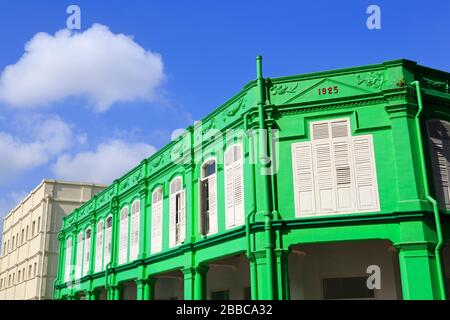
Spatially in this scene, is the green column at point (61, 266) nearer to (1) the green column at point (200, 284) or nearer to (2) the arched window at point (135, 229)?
(2) the arched window at point (135, 229)

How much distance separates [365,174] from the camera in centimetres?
1305

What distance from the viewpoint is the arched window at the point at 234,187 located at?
14.5 meters

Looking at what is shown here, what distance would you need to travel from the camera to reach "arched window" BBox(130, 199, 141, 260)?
2028cm

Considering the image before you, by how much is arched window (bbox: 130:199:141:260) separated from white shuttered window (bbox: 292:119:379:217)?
9.05 m

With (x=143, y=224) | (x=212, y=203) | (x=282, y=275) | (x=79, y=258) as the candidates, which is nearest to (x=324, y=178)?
(x=282, y=275)

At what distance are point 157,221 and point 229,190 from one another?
487cm

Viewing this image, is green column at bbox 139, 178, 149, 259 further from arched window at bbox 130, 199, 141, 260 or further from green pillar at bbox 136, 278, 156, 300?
green pillar at bbox 136, 278, 156, 300

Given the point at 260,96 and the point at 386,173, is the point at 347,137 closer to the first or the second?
the point at 386,173

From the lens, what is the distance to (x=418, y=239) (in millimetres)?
12141

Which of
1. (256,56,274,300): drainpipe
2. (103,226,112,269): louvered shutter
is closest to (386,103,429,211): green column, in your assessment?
(256,56,274,300): drainpipe

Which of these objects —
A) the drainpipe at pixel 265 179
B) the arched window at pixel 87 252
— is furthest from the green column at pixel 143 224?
the drainpipe at pixel 265 179

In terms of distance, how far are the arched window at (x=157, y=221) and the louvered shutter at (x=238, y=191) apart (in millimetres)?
4924

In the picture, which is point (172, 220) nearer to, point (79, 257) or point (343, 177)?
point (343, 177)
